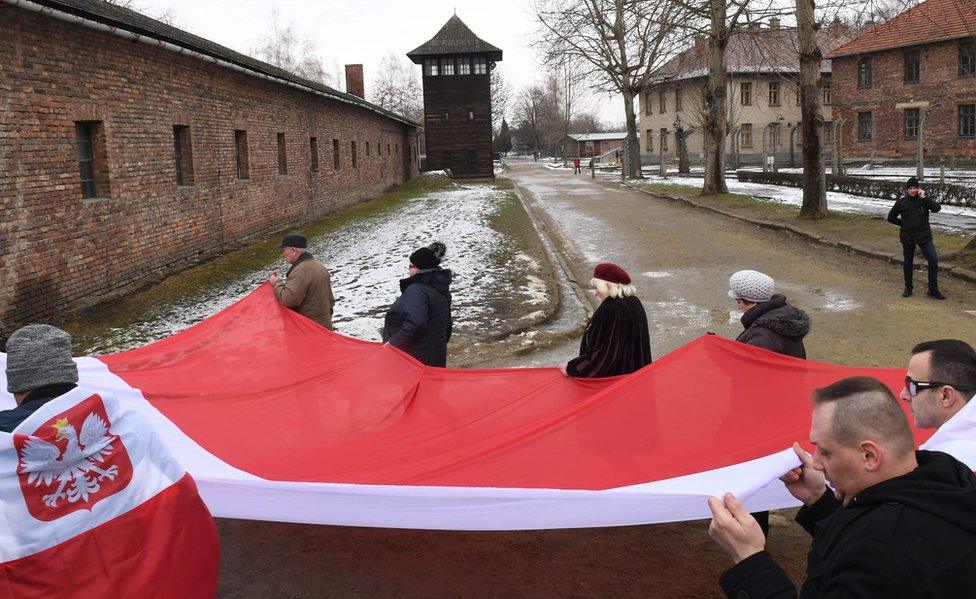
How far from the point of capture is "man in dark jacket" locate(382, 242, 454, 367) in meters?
6.56

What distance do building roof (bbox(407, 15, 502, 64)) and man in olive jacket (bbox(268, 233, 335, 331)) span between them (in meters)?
43.2

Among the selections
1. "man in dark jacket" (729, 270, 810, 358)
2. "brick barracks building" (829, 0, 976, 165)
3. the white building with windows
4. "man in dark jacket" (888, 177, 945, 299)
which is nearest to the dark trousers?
"man in dark jacket" (888, 177, 945, 299)

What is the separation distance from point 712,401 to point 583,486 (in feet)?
3.65

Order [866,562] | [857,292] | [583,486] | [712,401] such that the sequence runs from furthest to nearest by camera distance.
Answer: [857,292] → [712,401] → [583,486] → [866,562]

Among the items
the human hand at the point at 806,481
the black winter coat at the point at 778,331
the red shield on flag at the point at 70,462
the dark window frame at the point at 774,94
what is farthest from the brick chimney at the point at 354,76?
the human hand at the point at 806,481

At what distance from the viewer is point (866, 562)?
6.59ft

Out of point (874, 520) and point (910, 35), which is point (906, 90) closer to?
point (910, 35)

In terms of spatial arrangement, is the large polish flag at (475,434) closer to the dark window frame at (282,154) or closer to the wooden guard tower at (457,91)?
the dark window frame at (282,154)

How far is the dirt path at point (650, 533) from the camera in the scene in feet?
15.7

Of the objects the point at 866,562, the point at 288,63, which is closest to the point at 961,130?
the point at 866,562

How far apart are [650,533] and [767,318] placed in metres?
1.68

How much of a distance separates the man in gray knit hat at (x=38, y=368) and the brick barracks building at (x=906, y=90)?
47161mm

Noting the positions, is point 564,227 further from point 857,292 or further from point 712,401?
point 712,401

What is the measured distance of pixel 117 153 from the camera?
14.1 m
